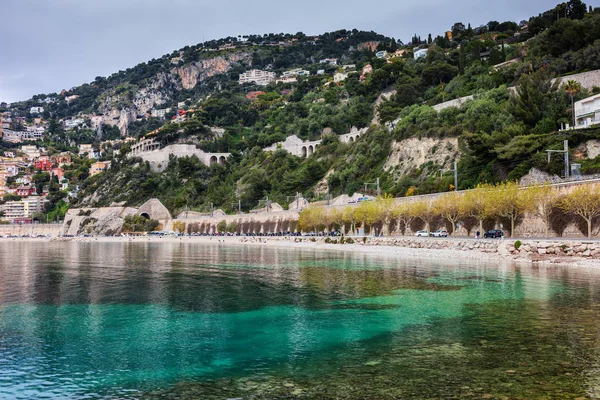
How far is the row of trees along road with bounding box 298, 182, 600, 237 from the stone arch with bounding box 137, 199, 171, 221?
54.2 meters

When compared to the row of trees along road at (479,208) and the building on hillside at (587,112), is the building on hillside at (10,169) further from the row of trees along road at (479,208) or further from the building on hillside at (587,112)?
the building on hillside at (587,112)

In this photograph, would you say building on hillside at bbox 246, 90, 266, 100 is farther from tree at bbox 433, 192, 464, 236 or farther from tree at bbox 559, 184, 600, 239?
tree at bbox 559, 184, 600, 239

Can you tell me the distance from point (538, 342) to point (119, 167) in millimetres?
128334

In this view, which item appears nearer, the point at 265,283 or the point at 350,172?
the point at 265,283

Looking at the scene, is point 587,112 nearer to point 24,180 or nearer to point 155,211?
point 155,211

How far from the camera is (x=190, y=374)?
10180mm

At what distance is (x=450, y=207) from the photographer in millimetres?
42938

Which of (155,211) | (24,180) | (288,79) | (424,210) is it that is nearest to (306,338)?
(424,210)

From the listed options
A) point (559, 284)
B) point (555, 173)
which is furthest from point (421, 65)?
point (559, 284)

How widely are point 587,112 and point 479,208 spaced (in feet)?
61.7

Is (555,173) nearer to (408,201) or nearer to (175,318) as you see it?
(408,201)

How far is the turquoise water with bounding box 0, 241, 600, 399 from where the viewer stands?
30.5 ft

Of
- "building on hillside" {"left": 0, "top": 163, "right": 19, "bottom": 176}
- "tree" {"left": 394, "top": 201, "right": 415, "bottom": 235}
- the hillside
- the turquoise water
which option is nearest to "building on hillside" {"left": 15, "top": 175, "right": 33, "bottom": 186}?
"building on hillside" {"left": 0, "top": 163, "right": 19, "bottom": 176}

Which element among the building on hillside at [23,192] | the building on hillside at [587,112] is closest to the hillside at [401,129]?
the building on hillside at [587,112]
